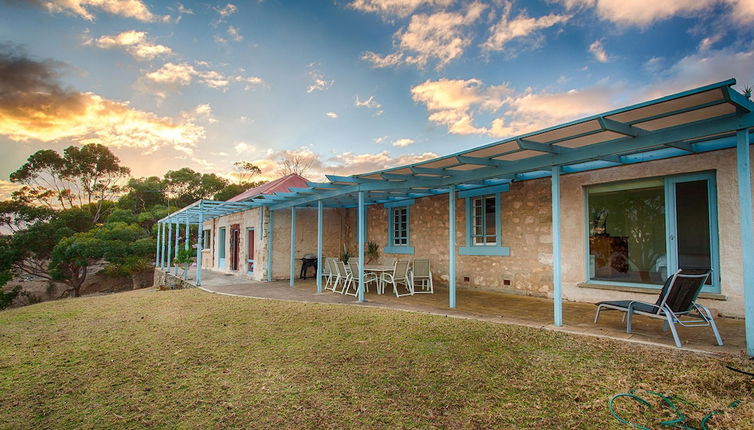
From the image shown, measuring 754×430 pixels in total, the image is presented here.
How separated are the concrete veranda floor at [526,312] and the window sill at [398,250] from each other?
1576mm

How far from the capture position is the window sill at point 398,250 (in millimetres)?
10300

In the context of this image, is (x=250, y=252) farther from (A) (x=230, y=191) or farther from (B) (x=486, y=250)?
(A) (x=230, y=191)

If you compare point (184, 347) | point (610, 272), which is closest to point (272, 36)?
point (184, 347)

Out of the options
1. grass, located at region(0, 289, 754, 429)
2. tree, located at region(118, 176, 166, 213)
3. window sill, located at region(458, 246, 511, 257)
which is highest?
tree, located at region(118, 176, 166, 213)

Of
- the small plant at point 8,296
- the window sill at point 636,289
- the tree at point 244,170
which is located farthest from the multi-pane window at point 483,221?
the tree at point 244,170

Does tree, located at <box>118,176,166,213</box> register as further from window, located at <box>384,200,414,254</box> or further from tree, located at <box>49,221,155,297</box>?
window, located at <box>384,200,414,254</box>

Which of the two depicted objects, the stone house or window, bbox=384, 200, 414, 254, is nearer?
the stone house

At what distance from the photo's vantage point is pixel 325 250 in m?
12.4

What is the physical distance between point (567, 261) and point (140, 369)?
22.7ft

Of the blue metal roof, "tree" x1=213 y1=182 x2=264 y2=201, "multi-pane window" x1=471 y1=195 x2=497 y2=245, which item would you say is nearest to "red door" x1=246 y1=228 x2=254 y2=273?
the blue metal roof

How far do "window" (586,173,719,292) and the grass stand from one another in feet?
9.16

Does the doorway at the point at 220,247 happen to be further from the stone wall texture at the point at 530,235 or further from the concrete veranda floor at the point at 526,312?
the concrete veranda floor at the point at 526,312

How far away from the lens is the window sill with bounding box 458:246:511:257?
7.94 metres

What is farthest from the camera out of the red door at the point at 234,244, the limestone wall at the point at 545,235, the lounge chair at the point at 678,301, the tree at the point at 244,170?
the tree at the point at 244,170
